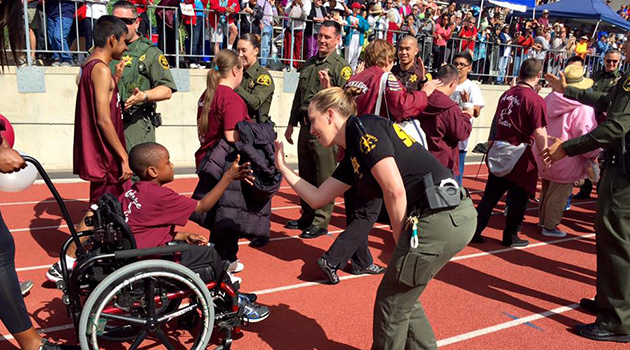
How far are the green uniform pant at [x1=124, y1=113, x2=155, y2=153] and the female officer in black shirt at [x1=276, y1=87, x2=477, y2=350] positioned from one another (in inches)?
106

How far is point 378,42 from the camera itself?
5.14 meters

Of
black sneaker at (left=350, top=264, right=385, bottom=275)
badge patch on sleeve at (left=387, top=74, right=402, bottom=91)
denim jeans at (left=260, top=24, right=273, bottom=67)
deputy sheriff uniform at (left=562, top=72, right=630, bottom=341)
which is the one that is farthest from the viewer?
denim jeans at (left=260, top=24, right=273, bottom=67)

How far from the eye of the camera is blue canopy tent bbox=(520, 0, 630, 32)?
1914 cm

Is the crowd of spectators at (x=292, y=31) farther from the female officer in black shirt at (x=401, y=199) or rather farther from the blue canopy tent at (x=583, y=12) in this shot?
the female officer in black shirt at (x=401, y=199)

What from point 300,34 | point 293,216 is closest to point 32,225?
point 293,216

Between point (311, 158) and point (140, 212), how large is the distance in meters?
2.98

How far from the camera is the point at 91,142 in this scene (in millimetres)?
4277

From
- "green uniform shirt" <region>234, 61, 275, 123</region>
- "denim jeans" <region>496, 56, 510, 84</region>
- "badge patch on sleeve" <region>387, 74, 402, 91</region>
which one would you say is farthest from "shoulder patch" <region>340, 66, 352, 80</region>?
"denim jeans" <region>496, 56, 510, 84</region>

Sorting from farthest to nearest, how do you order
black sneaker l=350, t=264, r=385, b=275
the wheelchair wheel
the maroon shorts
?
black sneaker l=350, t=264, r=385, b=275 → the maroon shorts → the wheelchair wheel

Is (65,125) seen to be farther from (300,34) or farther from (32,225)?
(300,34)

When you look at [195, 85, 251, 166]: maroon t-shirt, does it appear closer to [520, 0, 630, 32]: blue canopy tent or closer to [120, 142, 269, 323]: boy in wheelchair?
[120, 142, 269, 323]: boy in wheelchair

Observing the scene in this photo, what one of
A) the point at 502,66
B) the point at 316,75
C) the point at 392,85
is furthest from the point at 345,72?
the point at 502,66

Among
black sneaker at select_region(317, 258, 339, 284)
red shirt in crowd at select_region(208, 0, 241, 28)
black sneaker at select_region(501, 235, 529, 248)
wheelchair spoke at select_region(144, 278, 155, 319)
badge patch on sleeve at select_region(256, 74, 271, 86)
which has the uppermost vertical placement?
red shirt in crowd at select_region(208, 0, 241, 28)

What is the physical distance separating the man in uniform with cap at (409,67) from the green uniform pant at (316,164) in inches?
43.4
